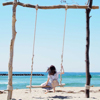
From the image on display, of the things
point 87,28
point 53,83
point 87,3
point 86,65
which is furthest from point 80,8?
point 53,83

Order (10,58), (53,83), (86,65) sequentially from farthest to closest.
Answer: (53,83)
(86,65)
(10,58)

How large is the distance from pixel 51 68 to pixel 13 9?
252 centimetres

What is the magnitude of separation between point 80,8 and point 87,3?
31 cm

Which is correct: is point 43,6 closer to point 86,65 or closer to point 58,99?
point 86,65

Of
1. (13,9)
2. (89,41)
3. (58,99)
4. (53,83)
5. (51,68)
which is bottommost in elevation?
(58,99)

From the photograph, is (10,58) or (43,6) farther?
(43,6)

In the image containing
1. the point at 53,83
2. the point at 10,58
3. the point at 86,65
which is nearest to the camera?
the point at 10,58

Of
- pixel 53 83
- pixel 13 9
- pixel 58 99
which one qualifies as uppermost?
pixel 13 9

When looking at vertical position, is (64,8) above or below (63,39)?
above

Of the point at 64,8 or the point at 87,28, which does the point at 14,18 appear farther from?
the point at 87,28

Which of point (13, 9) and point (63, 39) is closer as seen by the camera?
point (13, 9)

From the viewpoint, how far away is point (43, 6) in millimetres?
7613

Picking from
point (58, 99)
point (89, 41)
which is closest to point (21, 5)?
point (89, 41)

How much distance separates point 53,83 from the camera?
7754mm
